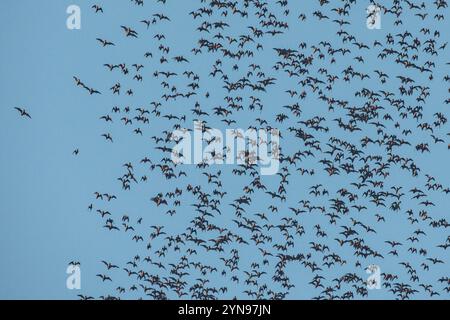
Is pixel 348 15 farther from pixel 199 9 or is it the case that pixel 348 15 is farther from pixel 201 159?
pixel 201 159

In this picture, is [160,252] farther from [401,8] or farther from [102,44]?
[401,8]

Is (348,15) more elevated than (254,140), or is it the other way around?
(348,15)

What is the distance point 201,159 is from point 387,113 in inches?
111

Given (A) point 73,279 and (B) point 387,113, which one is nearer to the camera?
(A) point 73,279

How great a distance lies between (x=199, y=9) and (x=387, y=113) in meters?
3.15

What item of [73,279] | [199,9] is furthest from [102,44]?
[73,279]

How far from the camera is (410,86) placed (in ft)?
41.1

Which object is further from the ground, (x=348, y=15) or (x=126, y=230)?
(x=348, y=15)
